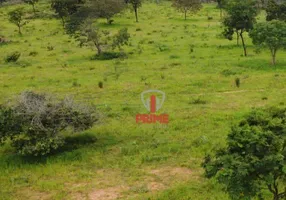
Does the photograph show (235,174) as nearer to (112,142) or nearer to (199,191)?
(199,191)

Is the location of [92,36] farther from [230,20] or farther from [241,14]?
[241,14]

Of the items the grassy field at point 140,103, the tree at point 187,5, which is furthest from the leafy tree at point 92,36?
the tree at point 187,5

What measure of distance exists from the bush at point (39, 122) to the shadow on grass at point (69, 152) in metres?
0.33

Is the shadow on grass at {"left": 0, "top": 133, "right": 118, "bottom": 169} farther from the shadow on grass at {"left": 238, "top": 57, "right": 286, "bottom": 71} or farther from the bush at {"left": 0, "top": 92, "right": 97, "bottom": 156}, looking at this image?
the shadow on grass at {"left": 238, "top": 57, "right": 286, "bottom": 71}

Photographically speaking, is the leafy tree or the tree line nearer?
the tree line

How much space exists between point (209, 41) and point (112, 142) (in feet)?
81.8

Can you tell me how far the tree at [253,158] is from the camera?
9.09m

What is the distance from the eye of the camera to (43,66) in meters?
32.8

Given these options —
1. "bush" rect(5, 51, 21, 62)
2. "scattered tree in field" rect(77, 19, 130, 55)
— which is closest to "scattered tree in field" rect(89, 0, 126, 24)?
"scattered tree in field" rect(77, 19, 130, 55)

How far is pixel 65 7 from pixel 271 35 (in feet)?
103

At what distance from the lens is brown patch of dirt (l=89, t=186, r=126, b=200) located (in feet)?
42.4

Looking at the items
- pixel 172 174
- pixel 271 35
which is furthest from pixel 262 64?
pixel 172 174

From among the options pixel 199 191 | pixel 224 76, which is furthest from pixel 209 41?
pixel 199 191

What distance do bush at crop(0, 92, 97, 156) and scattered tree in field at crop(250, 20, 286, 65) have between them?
17159 mm
